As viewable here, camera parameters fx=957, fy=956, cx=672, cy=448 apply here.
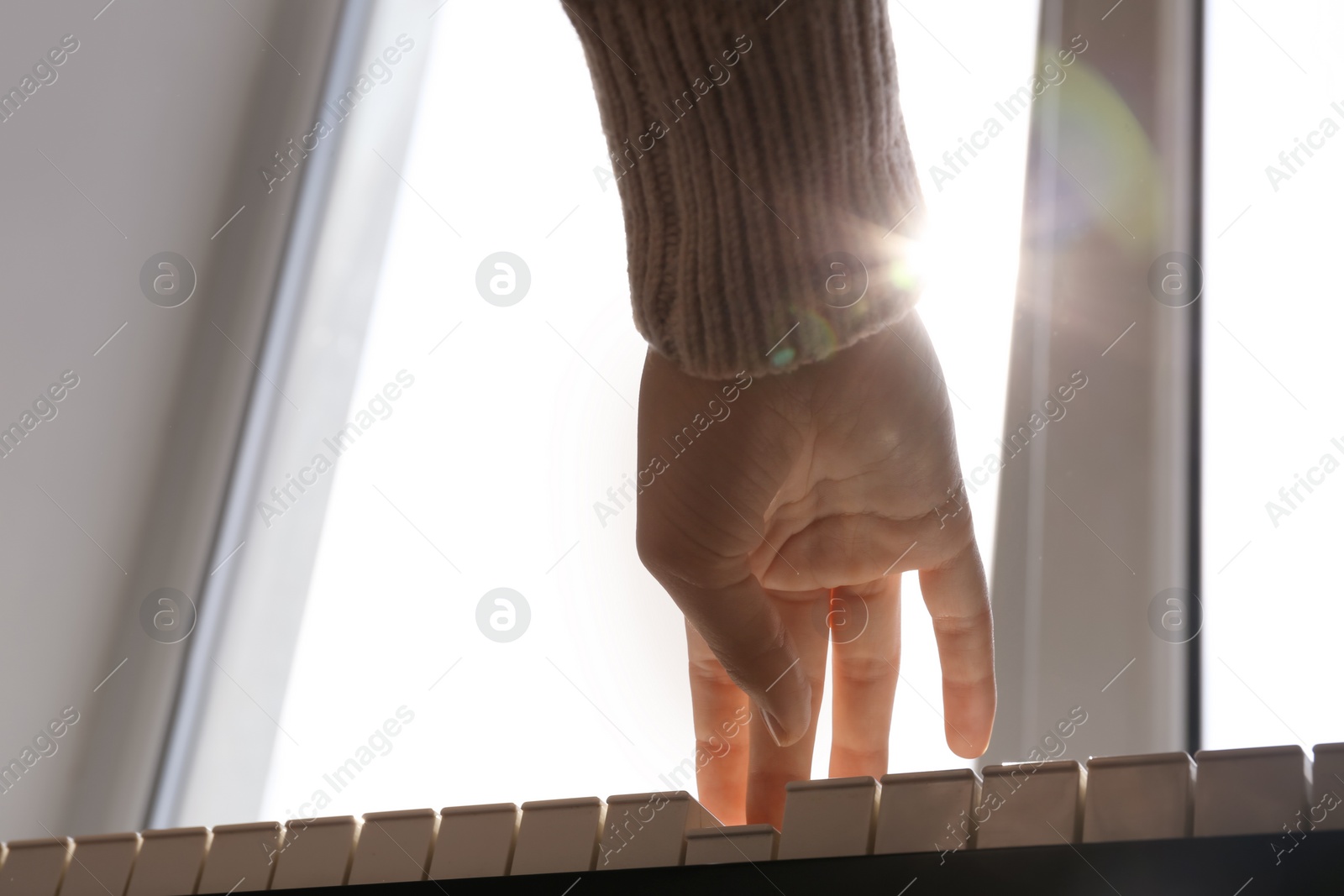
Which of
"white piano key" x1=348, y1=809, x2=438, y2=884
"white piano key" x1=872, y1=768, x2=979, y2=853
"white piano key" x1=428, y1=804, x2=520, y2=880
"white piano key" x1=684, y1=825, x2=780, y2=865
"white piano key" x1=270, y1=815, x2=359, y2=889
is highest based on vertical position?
"white piano key" x1=270, y1=815, x2=359, y2=889

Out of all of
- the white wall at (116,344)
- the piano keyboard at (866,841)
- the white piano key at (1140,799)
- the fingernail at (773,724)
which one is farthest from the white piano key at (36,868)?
the white wall at (116,344)

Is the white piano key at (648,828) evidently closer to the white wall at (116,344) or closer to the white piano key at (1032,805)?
the white piano key at (1032,805)

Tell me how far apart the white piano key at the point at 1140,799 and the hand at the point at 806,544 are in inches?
9.1

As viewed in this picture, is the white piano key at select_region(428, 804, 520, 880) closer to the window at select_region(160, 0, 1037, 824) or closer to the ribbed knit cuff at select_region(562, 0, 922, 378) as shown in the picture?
the ribbed knit cuff at select_region(562, 0, 922, 378)

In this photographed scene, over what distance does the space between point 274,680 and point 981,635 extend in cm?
99

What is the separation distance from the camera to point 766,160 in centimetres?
52

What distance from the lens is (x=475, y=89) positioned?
61.1 inches

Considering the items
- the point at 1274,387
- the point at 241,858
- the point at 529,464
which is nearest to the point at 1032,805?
the point at 241,858

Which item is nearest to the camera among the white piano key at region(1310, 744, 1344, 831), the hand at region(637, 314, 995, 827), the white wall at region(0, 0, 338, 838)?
the white piano key at region(1310, 744, 1344, 831)

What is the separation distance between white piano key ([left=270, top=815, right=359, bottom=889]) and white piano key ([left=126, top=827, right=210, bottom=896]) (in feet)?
0.18

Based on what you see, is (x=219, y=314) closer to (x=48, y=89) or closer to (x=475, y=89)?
(x=48, y=89)

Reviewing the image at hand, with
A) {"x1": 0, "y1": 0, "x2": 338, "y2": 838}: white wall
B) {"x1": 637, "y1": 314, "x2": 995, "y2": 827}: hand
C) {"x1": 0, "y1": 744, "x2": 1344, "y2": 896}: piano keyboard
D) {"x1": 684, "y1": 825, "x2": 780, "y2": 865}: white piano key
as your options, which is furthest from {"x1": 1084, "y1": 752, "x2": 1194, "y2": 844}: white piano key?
{"x1": 0, "y1": 0, "x2": 338, "y2": 838}: white wall

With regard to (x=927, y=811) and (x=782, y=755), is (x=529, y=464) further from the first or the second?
(x=927, y=811)

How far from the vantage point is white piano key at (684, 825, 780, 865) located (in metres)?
0.41
